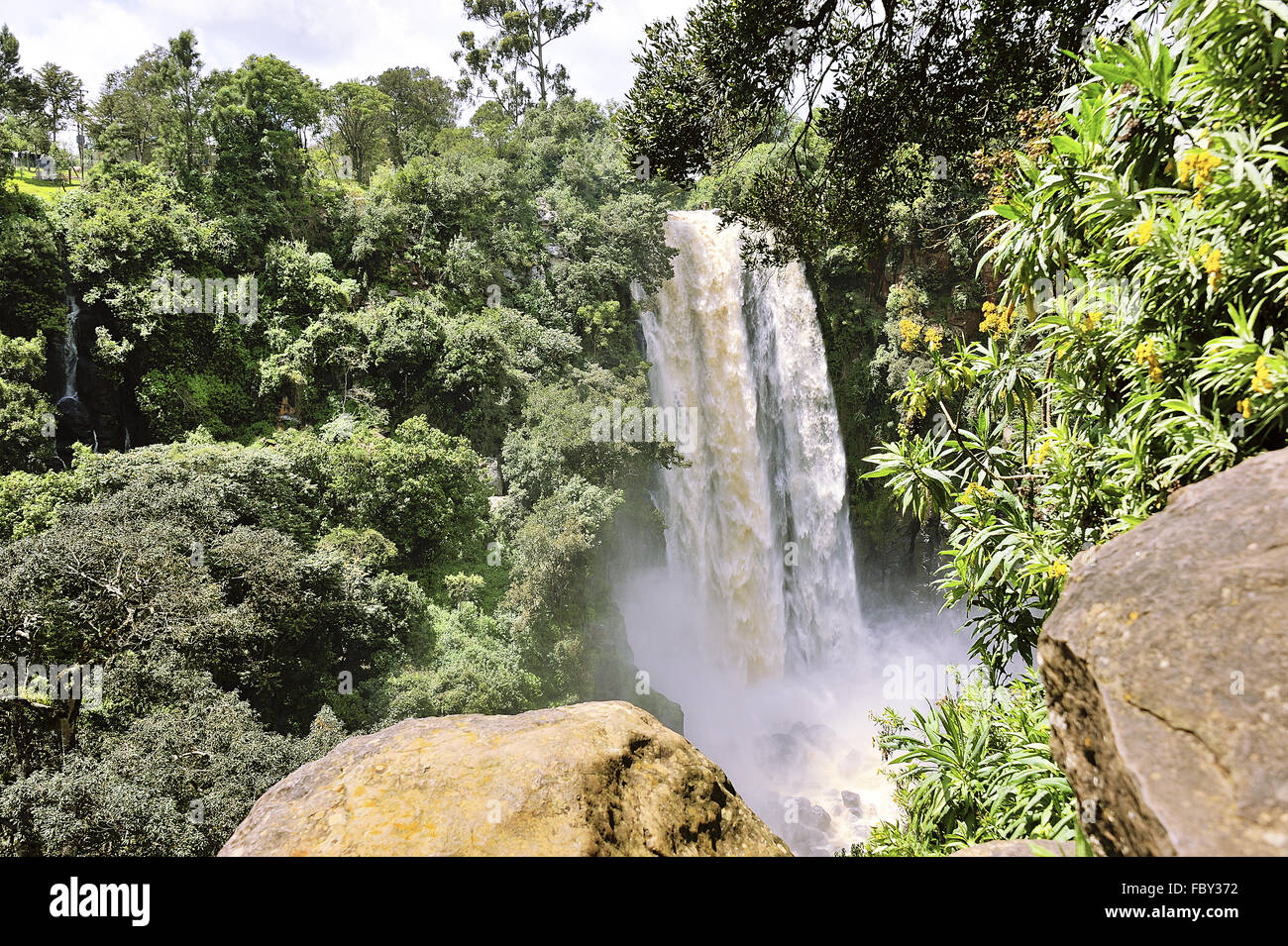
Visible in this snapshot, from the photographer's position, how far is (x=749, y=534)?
80.9ft

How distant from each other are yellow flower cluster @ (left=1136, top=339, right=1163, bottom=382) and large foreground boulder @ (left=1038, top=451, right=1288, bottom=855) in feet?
3.00

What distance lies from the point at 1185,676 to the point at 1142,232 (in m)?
2.05

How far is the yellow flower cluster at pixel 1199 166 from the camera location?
2912mm

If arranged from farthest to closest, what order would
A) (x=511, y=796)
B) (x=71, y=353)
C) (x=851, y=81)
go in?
(x=71, y=353)
(x=851, y=81)
(x=511, y=796)

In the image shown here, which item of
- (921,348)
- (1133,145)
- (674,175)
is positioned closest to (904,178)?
(674,175)

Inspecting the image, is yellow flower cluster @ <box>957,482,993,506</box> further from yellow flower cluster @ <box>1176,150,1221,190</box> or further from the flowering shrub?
yellow flower cluster @ <box>1176,150,1221,190</box>

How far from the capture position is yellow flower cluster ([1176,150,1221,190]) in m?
2.91

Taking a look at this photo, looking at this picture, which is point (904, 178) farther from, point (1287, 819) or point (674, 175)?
point (1287, 819)

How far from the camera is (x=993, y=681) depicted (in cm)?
467

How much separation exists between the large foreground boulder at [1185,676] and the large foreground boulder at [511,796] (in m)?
1.60

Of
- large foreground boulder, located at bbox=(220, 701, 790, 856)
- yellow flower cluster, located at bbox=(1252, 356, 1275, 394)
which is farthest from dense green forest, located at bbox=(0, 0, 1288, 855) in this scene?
large foreground boulder, located at bbox=(220, 701, 790, 856)

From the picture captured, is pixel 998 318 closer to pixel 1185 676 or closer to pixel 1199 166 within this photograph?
pixel 1199 166

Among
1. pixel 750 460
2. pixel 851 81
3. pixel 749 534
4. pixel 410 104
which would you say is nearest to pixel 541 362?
pixel 750 460

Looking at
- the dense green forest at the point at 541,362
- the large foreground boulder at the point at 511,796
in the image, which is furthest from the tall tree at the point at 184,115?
the large foreground boulder at the point at 511,796
